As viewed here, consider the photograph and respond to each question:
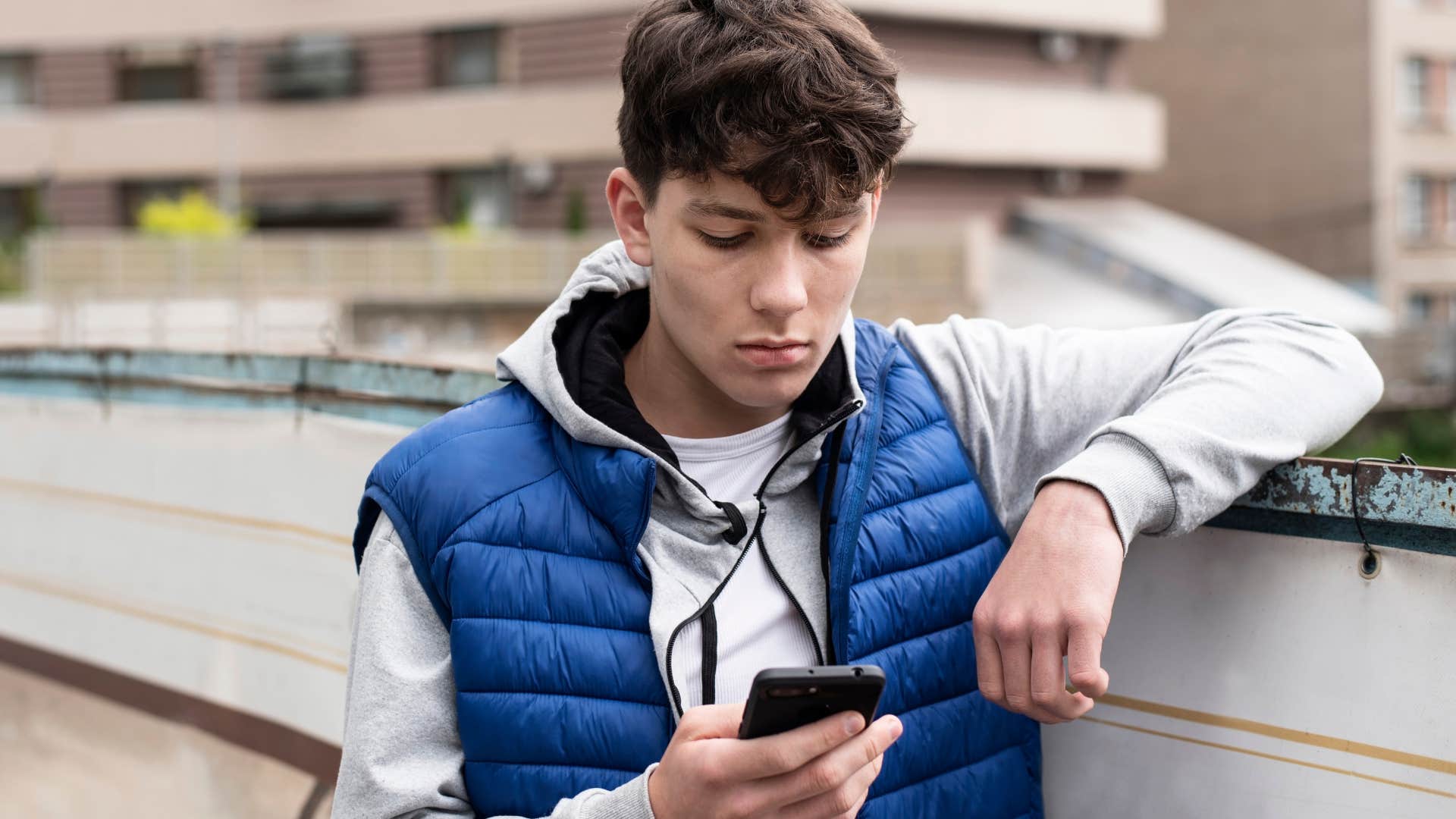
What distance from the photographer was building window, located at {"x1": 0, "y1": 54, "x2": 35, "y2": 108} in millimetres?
32250

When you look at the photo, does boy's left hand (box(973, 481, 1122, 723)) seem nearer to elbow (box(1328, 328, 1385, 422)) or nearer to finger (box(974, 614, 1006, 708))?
finger (box(974, 614, 1006, 708))

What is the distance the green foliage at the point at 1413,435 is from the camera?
21750 mm

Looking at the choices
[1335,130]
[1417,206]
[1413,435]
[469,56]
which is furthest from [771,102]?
[1417,206]

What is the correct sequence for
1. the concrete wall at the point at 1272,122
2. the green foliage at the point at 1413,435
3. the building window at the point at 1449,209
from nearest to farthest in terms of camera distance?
the green foliage at the point at 1413,435 < the concrete wall at the point at 1272,122 < the building window at the point at 1449,209

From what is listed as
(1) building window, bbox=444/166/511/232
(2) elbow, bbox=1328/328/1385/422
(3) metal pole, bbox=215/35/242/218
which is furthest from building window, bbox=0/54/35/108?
(2) elbow, bbox=1328/328/1385/422

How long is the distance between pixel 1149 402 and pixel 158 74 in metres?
33.3

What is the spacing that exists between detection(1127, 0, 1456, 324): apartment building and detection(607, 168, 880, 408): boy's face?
34.1 meters

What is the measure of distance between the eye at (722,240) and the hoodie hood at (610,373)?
10.4 inches

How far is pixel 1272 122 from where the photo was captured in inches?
1395

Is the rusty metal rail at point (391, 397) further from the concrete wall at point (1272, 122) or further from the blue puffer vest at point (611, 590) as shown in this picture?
the concrete wall at point (1272, 122)

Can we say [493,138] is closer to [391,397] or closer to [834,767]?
[391,397]

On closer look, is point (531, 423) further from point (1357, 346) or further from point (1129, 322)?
point (1129, 322)

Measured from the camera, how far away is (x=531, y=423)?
2.07m

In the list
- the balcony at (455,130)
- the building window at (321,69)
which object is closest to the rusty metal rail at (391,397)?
the balcony at (455,130)
